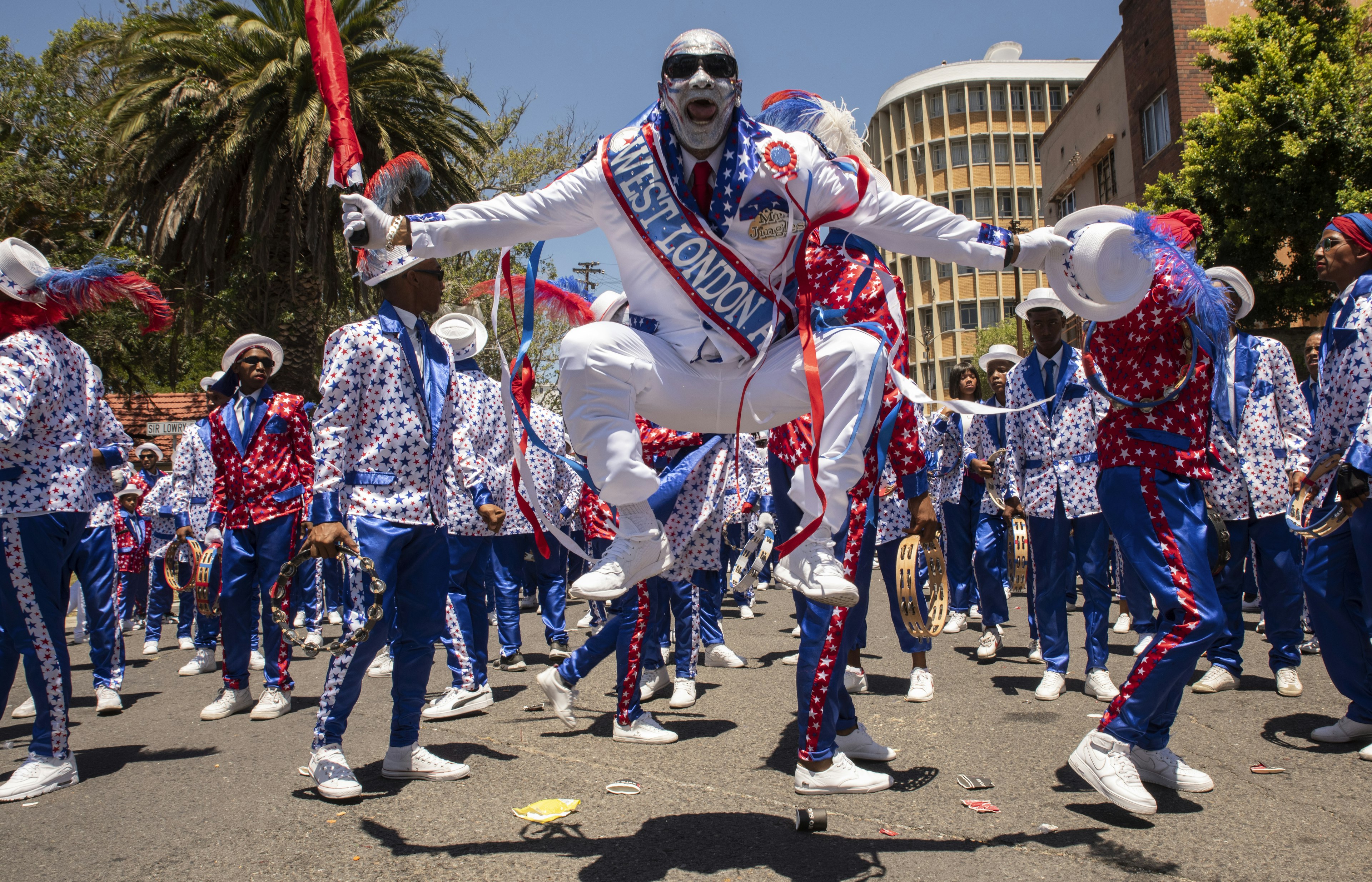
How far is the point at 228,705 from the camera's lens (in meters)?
6.47

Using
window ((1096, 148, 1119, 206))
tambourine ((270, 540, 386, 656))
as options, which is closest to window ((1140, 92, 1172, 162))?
window ((1096, 148, 1119, 206))

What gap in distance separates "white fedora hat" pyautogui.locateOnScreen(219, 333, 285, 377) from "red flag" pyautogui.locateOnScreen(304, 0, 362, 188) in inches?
133

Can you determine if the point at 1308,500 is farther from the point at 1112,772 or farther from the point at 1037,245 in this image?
the point at 1037,245

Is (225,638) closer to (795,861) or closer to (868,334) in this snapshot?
(795,861)

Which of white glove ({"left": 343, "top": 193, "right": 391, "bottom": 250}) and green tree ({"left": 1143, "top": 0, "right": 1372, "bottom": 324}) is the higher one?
green tree ({"left": 1143, "top": 0, "right": 1372, "bottom": 324})

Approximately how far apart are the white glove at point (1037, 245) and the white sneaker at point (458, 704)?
14.3ft

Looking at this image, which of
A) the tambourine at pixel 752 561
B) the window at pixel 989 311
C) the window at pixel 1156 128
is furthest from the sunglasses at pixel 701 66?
the window at pixel 989 311

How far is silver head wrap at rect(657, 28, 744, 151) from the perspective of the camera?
10.9ft

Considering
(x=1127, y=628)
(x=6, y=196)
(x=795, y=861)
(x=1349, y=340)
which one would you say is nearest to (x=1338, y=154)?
(x=1127, y=628)

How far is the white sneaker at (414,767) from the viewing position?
4.64 metres

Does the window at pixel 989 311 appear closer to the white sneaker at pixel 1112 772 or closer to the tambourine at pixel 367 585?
the white sneaker at pixel 1112 772

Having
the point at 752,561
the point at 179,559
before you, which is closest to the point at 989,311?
the point at 179,559

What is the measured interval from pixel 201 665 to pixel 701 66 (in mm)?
7474

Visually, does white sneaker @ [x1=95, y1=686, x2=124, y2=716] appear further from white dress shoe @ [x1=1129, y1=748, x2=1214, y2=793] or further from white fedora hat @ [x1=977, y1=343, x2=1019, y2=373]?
white fedora hat @ [x1=977, y1=343, x2=1019, y2=373]
